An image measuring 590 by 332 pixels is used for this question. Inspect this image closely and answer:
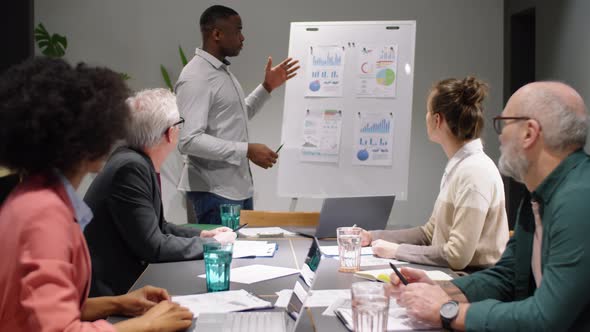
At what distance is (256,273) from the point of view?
1944 millimetres

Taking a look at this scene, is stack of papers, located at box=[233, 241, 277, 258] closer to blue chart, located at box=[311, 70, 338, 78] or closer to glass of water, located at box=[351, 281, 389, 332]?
glass of water, located at box=[351, 281, 389, 332]

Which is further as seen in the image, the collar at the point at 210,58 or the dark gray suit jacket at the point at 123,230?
the collar at the point at 210,58

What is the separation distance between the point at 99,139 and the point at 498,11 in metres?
4.66

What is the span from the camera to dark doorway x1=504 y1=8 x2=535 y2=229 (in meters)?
5.00

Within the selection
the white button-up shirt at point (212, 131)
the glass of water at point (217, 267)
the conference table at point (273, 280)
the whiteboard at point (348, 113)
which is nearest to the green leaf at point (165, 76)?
the white button-up shirt at point (212, 131)

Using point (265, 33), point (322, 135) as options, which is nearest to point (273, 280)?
point (322, 135)

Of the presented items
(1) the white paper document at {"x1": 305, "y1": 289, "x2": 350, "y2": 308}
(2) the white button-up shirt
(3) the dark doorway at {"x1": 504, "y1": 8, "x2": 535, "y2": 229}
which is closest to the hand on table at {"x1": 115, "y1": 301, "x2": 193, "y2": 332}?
(1) the white paper document at {"x1": 305, "y1": 289, "x2": 350, "y2": 308}

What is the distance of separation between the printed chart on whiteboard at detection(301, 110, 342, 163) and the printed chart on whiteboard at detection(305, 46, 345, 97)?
12 centimetres

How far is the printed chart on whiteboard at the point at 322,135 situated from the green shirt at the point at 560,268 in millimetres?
2229

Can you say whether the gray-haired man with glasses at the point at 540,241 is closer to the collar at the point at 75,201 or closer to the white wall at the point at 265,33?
the collar at the point at 75,201

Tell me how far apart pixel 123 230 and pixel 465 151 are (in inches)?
50.2

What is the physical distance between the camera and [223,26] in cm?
372

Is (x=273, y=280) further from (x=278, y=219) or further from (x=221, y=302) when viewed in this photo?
(x=278, y=219)

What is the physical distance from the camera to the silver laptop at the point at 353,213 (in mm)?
2629
